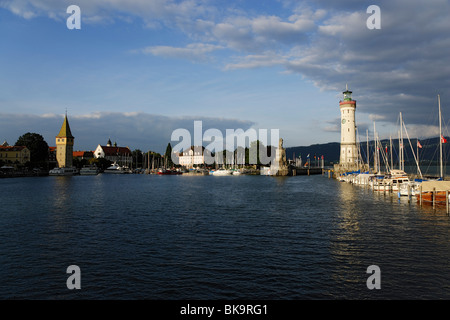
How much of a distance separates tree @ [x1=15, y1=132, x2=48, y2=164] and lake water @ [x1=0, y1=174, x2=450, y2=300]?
143 meters

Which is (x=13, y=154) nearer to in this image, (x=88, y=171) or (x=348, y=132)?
(x=88, y=171)

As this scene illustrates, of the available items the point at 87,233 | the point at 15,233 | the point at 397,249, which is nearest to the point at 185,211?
the point at 87,233

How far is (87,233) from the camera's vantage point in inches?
1152

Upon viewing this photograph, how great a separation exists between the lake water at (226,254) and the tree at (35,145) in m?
143

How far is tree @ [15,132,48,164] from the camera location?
16350 cm

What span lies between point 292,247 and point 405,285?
852 cm

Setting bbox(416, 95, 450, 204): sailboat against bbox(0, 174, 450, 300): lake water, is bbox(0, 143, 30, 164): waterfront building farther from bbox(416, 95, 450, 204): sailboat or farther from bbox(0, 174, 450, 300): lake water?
bbox(416, 95, 450, 204): sailboat

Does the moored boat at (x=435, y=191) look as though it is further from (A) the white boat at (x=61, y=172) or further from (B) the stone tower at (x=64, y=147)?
(B) the stone tower at (x=64, y=147)

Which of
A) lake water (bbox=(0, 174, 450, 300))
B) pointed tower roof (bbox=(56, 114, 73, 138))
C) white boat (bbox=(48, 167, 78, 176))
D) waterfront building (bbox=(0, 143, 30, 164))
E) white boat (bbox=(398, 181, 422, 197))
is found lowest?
lake water (bbox=(0, 174, 450, 300))

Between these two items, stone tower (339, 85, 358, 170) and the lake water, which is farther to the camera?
stone tower (339, 85, 358, 170)

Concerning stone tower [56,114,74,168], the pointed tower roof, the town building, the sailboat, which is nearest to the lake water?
the sailboat

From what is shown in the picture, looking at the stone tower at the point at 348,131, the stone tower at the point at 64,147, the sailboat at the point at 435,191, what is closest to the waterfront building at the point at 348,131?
the stone tower at the point at 348,131

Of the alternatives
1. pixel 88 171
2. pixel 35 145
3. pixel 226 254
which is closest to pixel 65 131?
pixel 35 145

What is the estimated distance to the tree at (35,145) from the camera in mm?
163500
